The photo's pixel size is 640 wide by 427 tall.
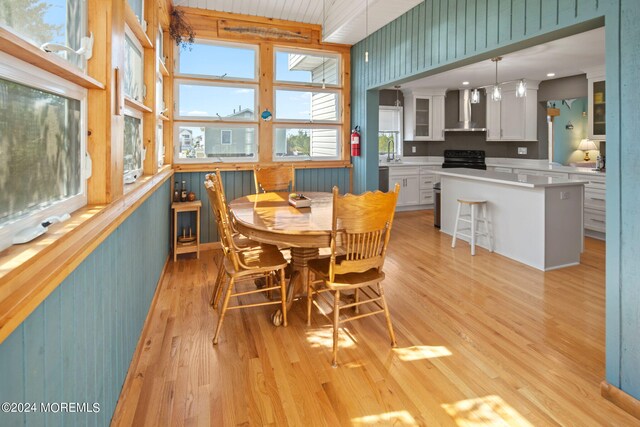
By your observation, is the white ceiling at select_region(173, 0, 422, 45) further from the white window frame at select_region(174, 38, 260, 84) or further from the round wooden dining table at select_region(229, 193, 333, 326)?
the round wooden dining table at select_region(229, 193, 333, 326)

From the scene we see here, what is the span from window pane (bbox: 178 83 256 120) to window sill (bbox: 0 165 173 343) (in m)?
3.76

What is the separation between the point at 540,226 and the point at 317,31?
3.76m

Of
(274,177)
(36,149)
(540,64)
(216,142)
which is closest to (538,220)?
(274,177)

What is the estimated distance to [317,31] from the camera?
538cm

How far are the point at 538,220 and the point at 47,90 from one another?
434 centimetres

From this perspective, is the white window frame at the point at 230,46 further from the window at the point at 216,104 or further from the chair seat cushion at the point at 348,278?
the chair seat cushion at the point at 348,278

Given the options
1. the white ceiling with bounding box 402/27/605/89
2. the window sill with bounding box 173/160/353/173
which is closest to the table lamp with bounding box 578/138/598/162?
the white ceiling with bounding box 402/27/605/89

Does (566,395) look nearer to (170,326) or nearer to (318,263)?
(318,263)

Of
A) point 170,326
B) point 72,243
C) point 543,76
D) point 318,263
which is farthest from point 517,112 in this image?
point 72,243

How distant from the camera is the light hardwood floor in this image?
6.20ft

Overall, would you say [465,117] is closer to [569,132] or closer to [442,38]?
[569,132]

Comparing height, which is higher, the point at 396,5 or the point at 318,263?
the point at 396,5

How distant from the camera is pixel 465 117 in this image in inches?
323

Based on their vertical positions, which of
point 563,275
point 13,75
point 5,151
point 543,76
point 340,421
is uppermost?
point 543,76
